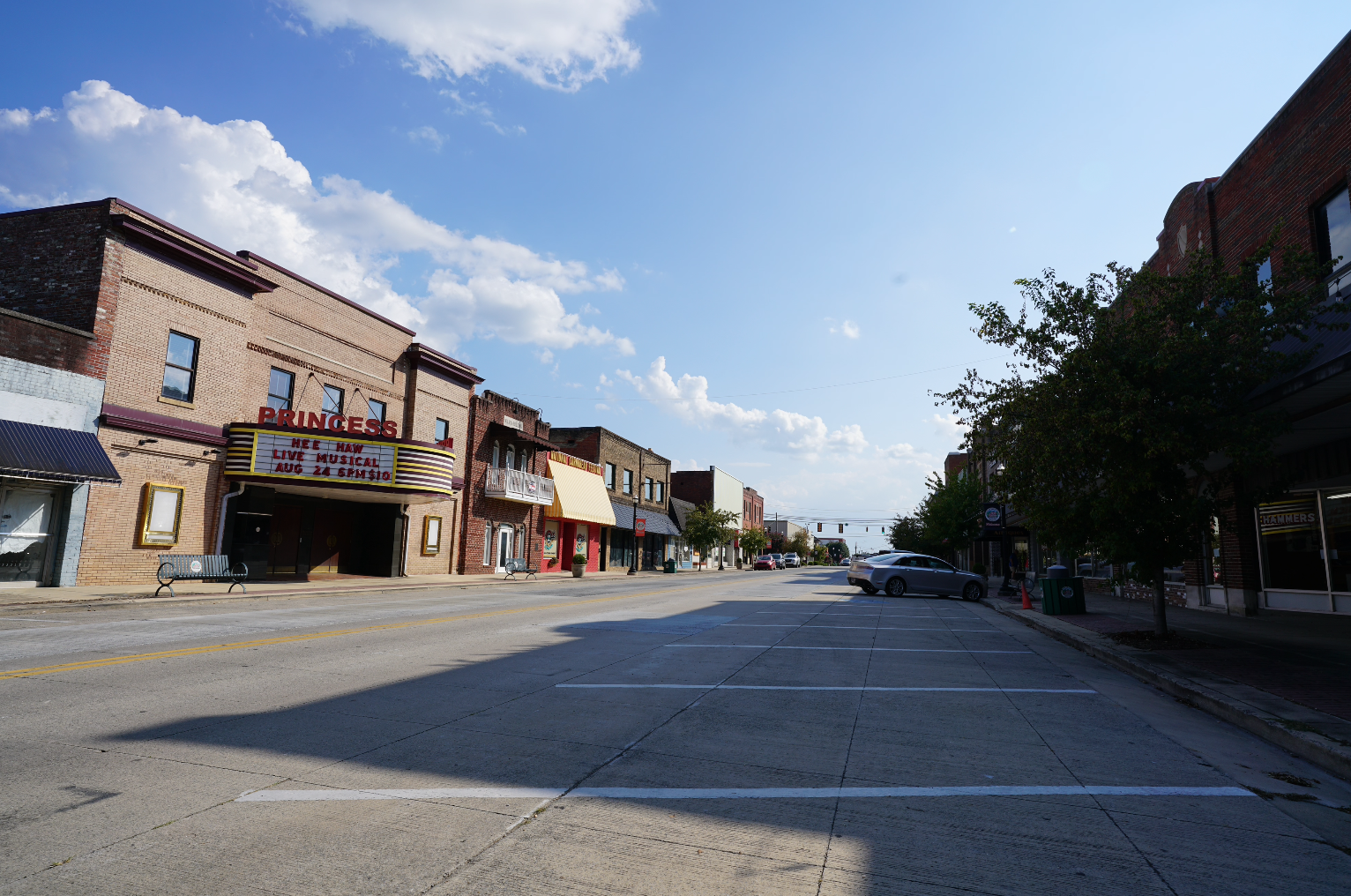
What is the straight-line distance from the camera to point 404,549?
101 feet

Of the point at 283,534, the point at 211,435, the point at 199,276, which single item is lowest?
the point at 283,534

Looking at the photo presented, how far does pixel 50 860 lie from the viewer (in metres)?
3.54

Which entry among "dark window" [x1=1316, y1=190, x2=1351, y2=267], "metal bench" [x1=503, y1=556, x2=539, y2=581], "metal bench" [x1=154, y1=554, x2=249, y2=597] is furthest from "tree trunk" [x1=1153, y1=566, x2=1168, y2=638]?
"metal bench" [x1=503, y1=556, x2=539, y2=581]

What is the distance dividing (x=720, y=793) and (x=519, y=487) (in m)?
33.5

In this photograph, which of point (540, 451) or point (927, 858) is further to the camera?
point (540, 451)

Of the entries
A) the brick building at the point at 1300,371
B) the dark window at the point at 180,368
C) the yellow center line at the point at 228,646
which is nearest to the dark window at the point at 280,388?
the dark window at the point at 180,368

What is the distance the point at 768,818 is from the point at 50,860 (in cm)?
348

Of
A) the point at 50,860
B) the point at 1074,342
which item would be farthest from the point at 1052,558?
the point at 50,860

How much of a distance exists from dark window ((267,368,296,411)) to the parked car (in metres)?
20.7

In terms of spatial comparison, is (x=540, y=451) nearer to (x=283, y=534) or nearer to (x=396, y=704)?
(x=283, y=534)

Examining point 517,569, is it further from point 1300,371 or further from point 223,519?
point 1300,371

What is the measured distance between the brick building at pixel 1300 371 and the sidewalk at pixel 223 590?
20689 millimetres

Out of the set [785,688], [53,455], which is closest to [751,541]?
[53,455]

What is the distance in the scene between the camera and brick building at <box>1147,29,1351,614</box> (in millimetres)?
12469
